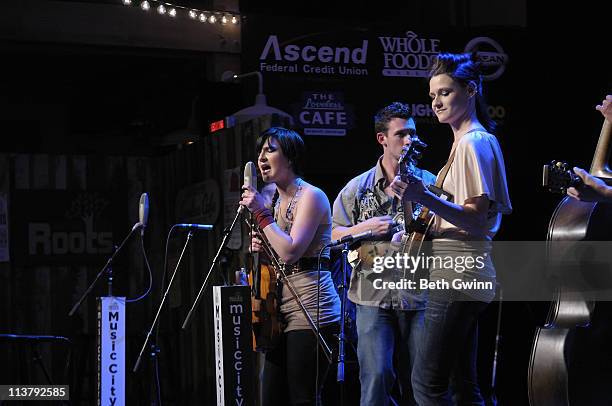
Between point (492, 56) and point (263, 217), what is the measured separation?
3.11 metres

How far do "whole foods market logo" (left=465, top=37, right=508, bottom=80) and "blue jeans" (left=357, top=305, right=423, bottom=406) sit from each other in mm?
2967

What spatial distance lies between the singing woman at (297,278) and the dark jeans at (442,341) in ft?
2.59

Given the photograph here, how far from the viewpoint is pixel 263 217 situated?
372cm

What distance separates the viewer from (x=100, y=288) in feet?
23.3

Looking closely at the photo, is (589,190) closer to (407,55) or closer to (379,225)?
(379,225)

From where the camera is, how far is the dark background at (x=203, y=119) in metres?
5.31

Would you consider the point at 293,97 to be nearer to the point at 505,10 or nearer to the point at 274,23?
the point at 274,23

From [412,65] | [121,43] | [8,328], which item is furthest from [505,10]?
[8,328]

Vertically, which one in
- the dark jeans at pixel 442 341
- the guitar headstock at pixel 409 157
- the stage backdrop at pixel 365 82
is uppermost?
the stage backdrop at pixel 365 82

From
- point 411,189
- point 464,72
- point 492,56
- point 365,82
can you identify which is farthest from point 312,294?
point 492,56

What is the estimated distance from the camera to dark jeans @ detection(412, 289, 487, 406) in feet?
9.21

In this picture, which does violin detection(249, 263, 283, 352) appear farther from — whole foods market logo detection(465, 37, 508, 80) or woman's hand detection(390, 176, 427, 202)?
whole foods market logo detection(465, 37, 508, 80)

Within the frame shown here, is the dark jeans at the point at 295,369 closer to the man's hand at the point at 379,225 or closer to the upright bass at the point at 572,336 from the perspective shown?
the man's hand at the point at 379,225

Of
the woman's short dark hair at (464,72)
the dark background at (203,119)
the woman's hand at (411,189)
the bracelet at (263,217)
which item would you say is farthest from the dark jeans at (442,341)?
the dark background at (203,119)
